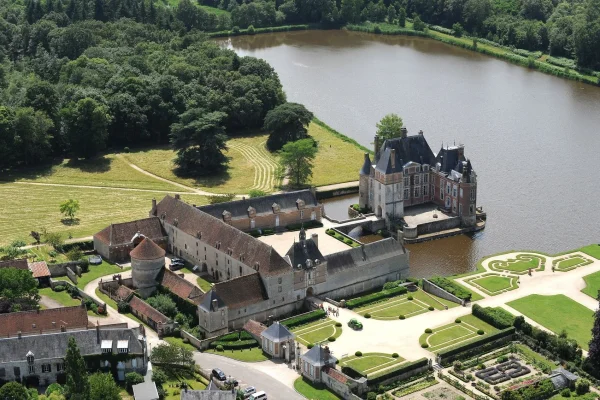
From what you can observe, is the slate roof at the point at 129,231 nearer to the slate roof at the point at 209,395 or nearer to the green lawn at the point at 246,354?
the green lawn at the point at 246,354

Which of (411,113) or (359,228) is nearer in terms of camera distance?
(359,228)

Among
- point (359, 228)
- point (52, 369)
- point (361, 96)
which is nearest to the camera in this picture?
point (52, 369)

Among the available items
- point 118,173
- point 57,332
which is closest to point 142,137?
point 118,173

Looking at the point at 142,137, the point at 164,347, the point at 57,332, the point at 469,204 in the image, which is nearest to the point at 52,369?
the point at 57,332

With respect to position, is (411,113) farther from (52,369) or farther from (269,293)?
(52,369)

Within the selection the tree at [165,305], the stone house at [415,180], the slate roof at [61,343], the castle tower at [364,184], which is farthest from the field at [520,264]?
the slate roof at [61,343]

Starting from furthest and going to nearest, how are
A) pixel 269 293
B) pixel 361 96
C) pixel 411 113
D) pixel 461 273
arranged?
pixel 361 96 → pixel 411 113 → pixel 461 273 → pixel 269 293

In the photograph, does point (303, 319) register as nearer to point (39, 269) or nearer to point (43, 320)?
point (43, 320)
